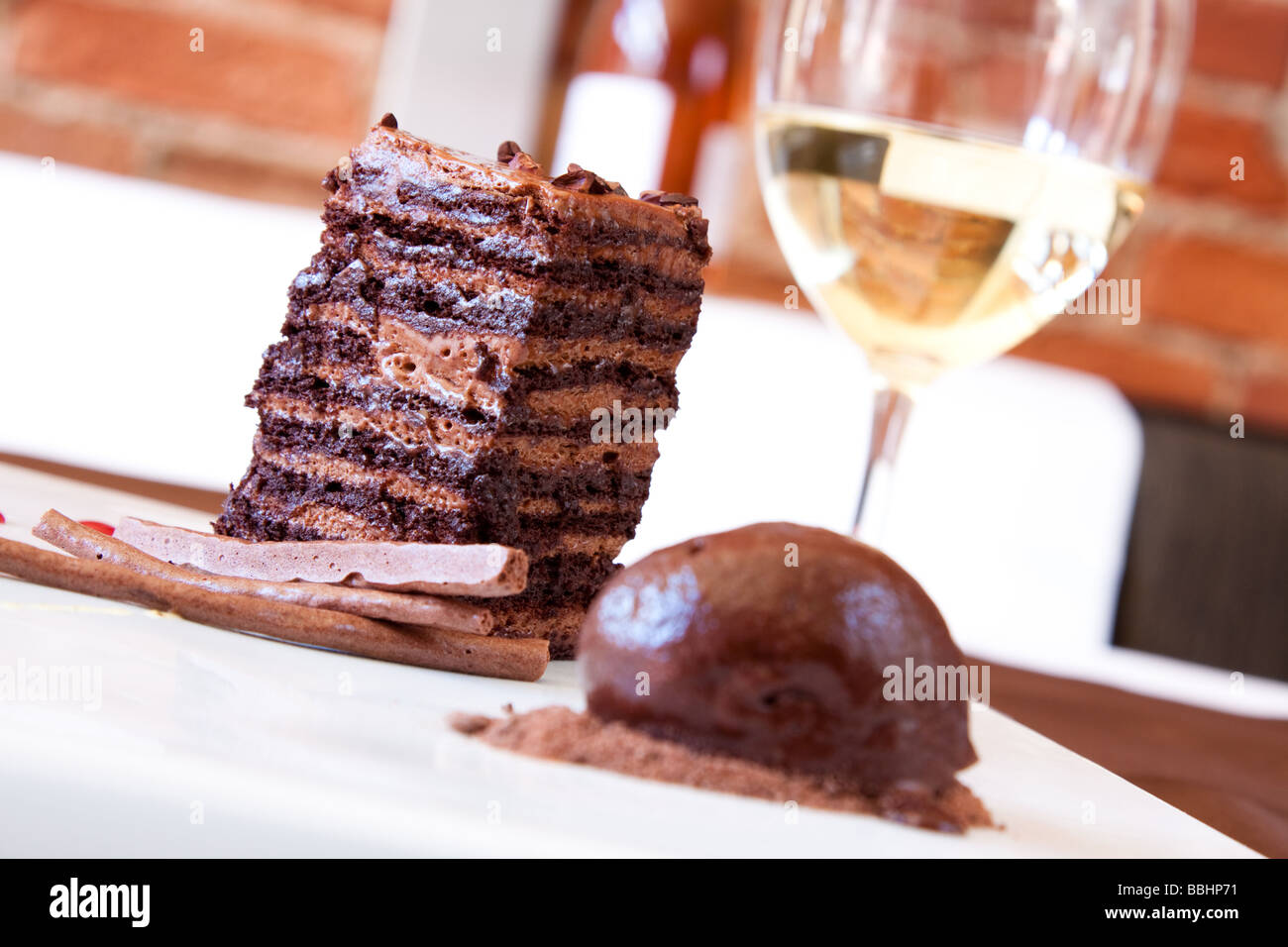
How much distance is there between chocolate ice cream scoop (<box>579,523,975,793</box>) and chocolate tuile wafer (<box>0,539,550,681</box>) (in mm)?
250

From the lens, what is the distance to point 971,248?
1.38 meters

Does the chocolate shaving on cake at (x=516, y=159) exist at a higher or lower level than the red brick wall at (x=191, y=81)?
lower

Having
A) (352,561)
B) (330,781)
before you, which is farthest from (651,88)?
(330,781)

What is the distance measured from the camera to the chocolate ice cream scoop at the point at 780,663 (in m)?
0.95

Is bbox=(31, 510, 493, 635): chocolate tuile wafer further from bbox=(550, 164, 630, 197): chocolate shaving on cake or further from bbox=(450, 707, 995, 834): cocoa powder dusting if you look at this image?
bbox=(550, 164, 630, 197): chocolate shaving on cake

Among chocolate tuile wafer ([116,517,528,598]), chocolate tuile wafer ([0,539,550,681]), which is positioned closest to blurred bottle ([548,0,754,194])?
chocolate tuile wafer ([116,517,528,598])

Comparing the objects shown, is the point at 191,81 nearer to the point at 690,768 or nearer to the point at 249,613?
the point at 249,613

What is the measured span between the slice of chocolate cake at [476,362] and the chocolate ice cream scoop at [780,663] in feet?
1.28

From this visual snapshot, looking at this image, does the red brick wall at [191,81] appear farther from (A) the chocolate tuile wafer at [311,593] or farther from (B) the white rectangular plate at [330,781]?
(B) the white rectangular plate at [330,781]

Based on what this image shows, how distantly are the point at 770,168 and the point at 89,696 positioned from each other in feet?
2.69

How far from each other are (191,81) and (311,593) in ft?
5.82

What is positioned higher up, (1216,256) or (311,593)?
(1216,256)

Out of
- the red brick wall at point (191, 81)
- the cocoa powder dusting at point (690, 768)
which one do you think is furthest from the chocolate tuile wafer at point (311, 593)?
the red brick wall at point (191, 81)

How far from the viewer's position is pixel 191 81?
2754 mm
